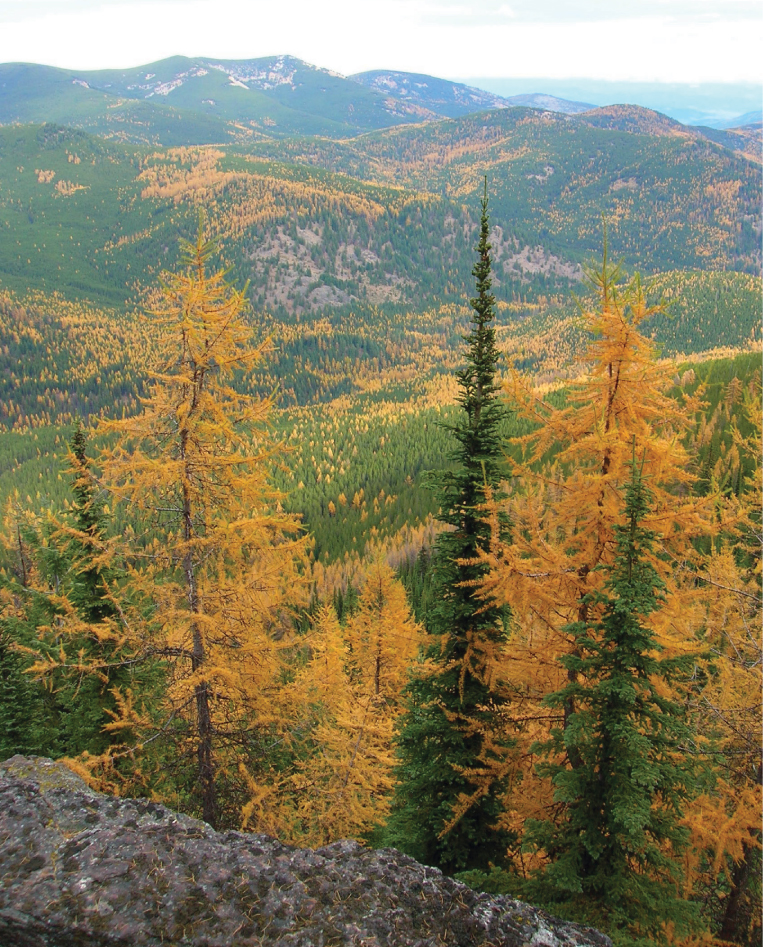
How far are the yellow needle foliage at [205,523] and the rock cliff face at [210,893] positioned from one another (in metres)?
3.74

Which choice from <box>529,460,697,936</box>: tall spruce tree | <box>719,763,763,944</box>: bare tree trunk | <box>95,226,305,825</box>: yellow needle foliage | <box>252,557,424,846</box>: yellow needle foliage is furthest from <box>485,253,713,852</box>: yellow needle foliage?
<box>719,763,763,944</box>: bare tree trunk

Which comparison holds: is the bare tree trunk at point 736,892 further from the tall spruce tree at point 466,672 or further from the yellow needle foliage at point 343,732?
the yellow needle foliage at point 343,732

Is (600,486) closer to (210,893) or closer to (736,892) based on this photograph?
(210,893)

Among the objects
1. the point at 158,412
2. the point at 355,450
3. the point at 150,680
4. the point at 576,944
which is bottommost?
the point at 355,450

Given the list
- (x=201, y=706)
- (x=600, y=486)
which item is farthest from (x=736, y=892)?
(x=201, y=706)

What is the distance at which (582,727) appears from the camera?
31.5 ft

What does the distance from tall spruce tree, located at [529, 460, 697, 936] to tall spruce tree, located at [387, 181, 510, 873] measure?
136 inches

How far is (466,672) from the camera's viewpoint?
14.3m

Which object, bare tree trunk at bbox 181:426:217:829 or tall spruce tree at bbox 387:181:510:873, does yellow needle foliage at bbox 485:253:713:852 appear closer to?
tall spruce tree at bbox 387:181:510:873

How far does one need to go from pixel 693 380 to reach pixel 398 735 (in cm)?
11785

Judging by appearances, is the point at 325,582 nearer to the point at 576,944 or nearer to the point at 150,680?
the point at 150,680

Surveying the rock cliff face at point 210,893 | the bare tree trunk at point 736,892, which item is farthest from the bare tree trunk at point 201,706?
the bare tree trunk at point 736,892

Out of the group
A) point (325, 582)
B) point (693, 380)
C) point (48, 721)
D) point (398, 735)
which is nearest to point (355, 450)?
point (325, 582)

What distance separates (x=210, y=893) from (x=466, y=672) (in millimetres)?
8088
